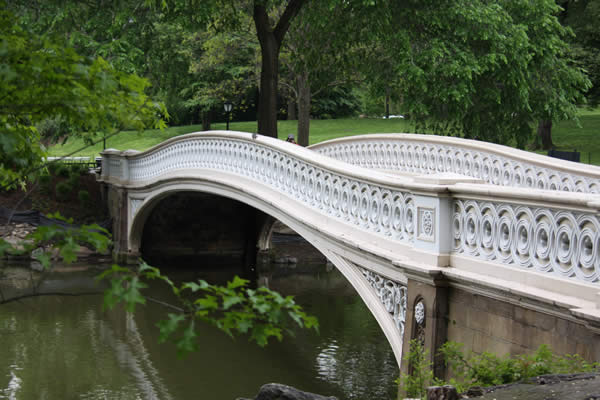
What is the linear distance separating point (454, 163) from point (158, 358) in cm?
640

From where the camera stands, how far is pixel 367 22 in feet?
64.2

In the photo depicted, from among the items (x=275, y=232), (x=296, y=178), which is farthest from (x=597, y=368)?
(x=275, y=232)

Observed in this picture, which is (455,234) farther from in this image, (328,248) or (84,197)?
(84,197)

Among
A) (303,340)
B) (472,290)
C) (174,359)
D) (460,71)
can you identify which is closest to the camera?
(472,290)

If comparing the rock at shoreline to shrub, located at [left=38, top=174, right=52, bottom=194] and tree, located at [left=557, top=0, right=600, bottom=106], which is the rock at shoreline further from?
tree, located at [left=557, top=0, right=600, bottom=106]

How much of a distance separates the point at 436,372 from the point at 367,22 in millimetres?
13820

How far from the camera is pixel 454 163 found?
46.5 feet

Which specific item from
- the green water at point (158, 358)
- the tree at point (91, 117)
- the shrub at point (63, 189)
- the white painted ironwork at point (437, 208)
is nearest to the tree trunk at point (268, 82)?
the white painted ironwork at point (437, 208)

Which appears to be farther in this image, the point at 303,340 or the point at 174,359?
the point at 303,340

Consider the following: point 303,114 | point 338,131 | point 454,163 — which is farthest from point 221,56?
point 454,163

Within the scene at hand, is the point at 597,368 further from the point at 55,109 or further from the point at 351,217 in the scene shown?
the point at 351,217

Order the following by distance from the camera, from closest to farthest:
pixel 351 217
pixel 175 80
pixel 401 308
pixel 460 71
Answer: pixel 401 308, pixel 351 217, pixel 460 71, pixel 175 80

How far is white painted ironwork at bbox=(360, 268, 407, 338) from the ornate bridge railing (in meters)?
0.38

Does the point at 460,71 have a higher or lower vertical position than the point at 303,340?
higher
